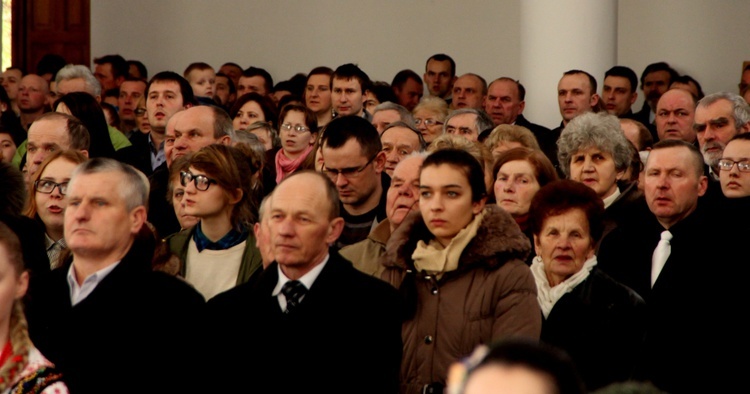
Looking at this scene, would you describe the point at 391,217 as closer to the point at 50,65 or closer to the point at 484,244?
the point at 484,244

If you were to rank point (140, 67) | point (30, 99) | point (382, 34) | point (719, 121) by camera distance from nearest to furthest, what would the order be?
1. point (719, 121)
2. point (30, 99)
3. point (140, 67)
4. point (382, 34)

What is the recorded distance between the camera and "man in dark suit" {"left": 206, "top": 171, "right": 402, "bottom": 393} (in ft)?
14.4

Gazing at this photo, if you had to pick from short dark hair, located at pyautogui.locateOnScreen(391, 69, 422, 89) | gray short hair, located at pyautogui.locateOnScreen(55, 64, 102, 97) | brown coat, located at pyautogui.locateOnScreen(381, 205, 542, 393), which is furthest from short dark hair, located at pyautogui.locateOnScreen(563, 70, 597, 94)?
brown coat, located at pyautogui.locateOnScreen(381, 205, 542, 393)

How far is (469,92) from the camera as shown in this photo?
1154 centimetres

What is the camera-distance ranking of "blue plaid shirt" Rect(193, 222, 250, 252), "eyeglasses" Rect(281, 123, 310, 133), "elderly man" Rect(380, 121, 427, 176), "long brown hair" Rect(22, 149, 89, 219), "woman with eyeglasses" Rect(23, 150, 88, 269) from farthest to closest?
"eyeglasses" Rect(281, 123, 310, 133) → "elderly man" Rect(380, 121, 427, 176) → "long brown hair" Rect(22, 149, 89, 219) → "woman with eyeglasses" Rect(23, 150, 88, 269) → "blue plaid shirt" Rect(193, 222, 250, 252)

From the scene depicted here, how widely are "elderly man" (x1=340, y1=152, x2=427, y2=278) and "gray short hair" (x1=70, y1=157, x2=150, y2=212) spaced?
40.6 inches

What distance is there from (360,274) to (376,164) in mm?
2234

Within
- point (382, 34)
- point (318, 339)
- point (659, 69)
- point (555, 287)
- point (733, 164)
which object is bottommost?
point (318, 339)

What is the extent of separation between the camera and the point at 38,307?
4555 mm

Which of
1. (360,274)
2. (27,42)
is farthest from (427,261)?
(27,42)

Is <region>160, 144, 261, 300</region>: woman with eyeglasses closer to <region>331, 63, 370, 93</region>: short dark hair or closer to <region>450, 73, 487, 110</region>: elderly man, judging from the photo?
<region>331, 63, 370, 93</region>: short dark hair

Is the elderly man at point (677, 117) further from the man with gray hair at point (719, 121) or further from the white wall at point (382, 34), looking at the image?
the white wall at point (382, 34)

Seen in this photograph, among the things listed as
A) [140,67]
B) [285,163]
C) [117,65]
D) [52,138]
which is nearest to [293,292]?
[52,138]

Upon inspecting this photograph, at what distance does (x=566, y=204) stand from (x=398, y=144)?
2.45 m
